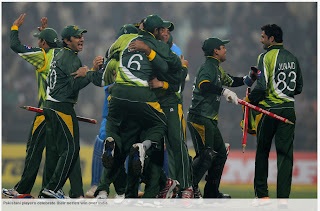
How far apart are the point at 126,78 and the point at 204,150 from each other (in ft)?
5.00

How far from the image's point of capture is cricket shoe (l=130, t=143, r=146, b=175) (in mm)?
6027

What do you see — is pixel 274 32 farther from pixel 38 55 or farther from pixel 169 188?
pixel 38 55

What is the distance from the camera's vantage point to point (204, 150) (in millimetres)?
7312

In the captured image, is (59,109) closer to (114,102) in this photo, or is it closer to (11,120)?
(114,102)

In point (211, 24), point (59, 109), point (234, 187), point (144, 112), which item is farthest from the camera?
point (211, 24)

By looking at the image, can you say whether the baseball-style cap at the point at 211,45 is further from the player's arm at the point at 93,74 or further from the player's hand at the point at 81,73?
the player's hand at the point at 81,73

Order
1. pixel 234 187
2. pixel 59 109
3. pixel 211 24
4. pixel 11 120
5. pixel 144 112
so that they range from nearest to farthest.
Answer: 1. pixel 144 112
2. pixel 59 109
3. pixel 234 187
4. pixel 11 120
5. pixel 211 24

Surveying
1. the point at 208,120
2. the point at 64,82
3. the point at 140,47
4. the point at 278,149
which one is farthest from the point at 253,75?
the point at 64,82

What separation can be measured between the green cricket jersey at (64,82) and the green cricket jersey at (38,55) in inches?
12.5

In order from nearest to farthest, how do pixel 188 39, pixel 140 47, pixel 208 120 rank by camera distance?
pixel 140 47
pixel 208 120
pixel 188 39

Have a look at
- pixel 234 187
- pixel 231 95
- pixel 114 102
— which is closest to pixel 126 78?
pixel 114 102

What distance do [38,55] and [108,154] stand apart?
72.8 inches

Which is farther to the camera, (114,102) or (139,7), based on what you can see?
(139,7)

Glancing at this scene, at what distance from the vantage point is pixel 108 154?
242 inches
